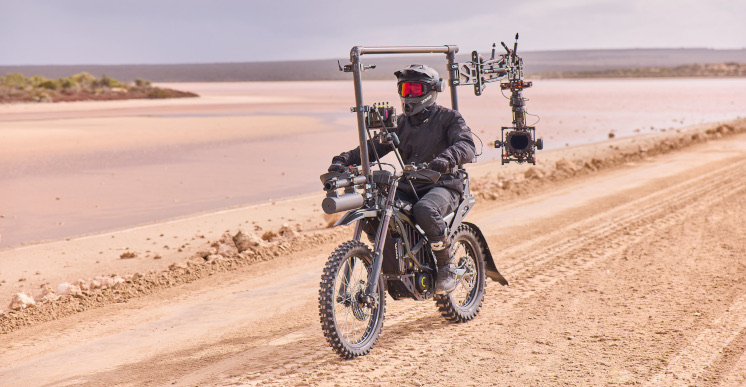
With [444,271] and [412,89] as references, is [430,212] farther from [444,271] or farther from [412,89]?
[412,89]

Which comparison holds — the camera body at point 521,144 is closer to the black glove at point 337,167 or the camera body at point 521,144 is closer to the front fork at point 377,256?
the front fork at point 377,256

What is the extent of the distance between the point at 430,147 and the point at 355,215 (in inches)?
45.4

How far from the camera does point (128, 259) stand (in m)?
10.3

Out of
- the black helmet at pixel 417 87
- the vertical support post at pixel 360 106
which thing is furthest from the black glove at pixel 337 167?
the black helmet at pixel 417 87

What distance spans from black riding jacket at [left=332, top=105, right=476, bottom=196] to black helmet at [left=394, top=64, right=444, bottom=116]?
0.12 m

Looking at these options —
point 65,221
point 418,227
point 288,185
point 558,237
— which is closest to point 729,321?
point 418,227

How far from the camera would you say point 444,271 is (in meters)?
6.64

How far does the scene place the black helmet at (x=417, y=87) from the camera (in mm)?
6449

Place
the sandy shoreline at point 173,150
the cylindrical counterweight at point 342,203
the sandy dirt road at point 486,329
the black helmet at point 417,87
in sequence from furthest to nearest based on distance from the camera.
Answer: the sandy shoreline at point 173,150 → the black helmet at point 417,87 → the sandy dirt road at point 486,329 → the cylindrical counterweight at point 342,203

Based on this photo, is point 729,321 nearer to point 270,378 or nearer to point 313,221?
point 270,378

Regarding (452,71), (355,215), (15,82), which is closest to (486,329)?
(355,215)

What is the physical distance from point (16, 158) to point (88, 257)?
1206 centimetres

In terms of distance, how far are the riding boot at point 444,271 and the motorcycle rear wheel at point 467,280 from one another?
225 mm

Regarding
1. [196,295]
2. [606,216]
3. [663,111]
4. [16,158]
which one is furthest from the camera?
[663,111]
